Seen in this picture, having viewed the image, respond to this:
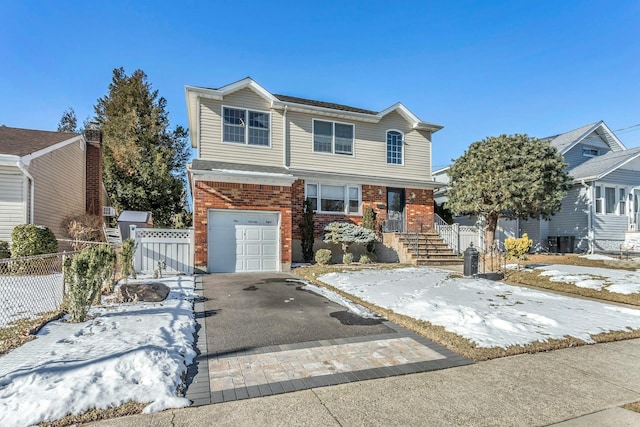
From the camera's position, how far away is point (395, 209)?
16578mm

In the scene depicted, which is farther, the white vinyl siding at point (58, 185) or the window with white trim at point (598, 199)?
the window with white trim at point (598, 199)

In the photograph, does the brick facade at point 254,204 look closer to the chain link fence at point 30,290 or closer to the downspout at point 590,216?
the chain link fence at point 30,290

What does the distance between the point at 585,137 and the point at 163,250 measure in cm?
2471

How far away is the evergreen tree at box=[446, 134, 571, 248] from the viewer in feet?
48.8

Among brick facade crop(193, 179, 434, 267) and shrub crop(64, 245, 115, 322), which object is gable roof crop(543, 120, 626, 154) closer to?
brick facade crop(193, 179, 434, 267)

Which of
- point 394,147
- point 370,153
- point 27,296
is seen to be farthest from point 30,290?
point 394,147

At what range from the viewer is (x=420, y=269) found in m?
12.0

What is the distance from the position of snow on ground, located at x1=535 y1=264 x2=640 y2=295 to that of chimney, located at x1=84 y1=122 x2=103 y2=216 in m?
19.8

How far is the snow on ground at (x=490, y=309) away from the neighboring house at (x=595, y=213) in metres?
12.2

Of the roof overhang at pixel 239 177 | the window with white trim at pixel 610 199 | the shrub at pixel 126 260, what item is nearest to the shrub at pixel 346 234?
the roof overhang at pixel 239 177

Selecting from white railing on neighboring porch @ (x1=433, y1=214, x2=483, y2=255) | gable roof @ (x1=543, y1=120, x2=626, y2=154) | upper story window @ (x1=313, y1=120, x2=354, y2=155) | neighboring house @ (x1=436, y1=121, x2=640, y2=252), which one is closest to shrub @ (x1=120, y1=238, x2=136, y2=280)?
upper story window @ (x1=313, y1=120, x2=354, y2=155)

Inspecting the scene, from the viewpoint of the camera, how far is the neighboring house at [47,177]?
1108 centimetres

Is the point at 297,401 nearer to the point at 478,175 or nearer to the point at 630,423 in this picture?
the point at 630,423

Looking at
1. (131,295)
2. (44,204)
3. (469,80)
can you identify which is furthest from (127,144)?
(469,80)
